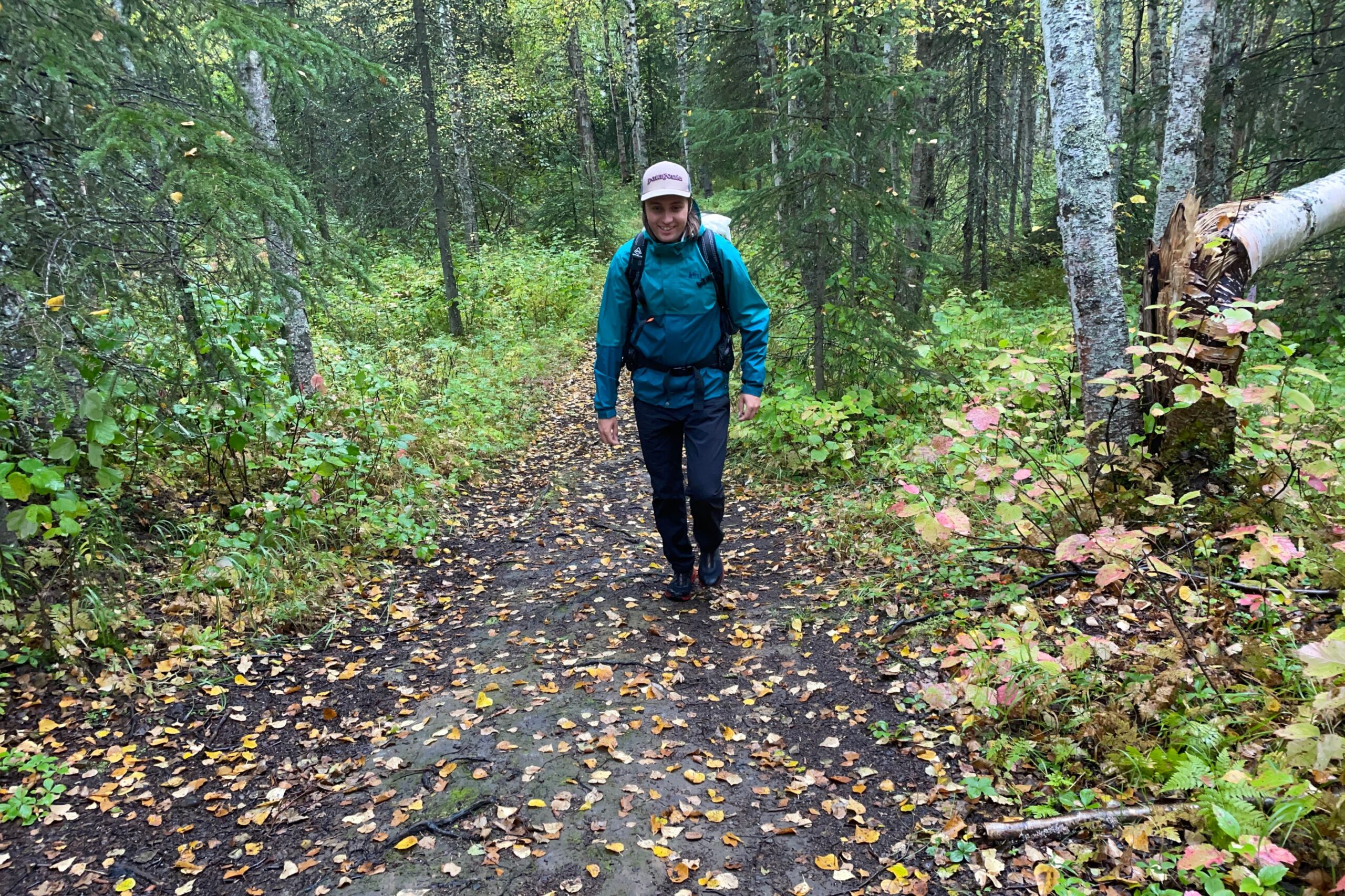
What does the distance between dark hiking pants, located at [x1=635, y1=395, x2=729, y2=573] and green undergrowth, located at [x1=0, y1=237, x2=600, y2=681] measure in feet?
6.73

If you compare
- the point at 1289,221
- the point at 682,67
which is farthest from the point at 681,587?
the point at 682,67

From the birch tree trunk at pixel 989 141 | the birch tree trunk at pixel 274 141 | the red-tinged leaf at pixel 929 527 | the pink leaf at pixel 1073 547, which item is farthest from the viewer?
the birch tree trunk at pixel 989 141

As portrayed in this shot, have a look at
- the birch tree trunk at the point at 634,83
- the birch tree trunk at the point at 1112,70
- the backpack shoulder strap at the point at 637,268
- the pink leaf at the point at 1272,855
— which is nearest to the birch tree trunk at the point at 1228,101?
the birch tree trunk at the point at 1112,70

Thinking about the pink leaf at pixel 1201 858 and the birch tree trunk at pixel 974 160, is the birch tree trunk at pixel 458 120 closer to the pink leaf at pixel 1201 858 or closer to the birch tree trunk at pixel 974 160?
the birch tree trunk at pixel 974 160

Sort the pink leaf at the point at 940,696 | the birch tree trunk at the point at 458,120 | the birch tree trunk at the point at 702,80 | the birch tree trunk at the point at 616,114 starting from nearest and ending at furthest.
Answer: the pink leaf at the point at 940,696, the birch tree trunk at the point at 458,120, the birch tree trunk at the point at 702,80, the birch tree trunk at the point at 616,114

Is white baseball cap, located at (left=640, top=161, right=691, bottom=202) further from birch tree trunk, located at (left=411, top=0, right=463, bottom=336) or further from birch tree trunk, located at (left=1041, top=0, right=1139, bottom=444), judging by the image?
birch tree trunk, located at (left=411, top=0, right=463, bottom=336)

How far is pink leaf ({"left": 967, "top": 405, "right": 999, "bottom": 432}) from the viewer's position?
3.54 metres

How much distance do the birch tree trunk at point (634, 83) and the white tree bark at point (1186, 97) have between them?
16266 millimetres

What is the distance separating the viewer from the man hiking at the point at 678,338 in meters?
4.19

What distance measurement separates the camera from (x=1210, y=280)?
394cm

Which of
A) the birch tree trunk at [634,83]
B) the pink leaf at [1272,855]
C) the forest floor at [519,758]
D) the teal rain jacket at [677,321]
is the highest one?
the birch tree trunk at [634,83]

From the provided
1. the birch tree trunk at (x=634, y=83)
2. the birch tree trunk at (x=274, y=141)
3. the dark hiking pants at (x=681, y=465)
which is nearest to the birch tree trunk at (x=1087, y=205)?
the dark hiking pants at (x=681, y=465)

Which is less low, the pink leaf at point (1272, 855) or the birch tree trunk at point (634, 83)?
the birch tree trunk at point (634, 83)

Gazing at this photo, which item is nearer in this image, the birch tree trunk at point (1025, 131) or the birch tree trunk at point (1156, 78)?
the birch tree trunk at point (1156, 78)
